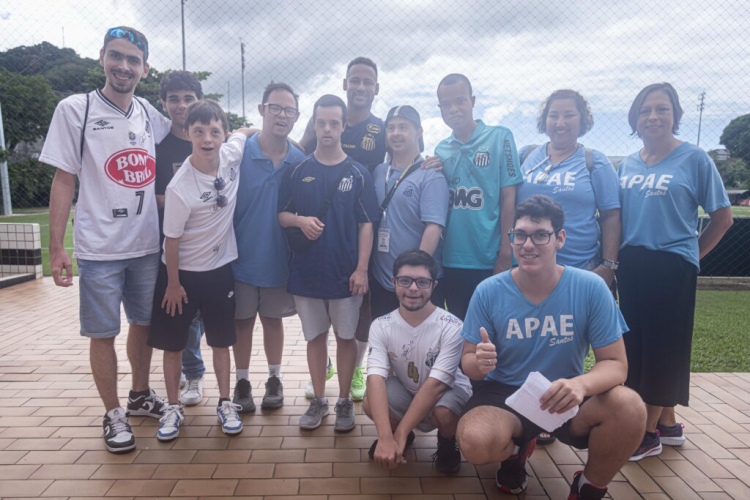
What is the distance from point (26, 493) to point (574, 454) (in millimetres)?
2710

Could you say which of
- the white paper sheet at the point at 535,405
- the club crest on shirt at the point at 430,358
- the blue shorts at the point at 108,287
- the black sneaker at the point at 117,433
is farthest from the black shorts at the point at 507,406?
the blue shorts at the point at 108,287

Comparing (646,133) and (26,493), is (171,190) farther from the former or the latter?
(646,133)

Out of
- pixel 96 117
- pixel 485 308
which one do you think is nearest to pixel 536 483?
pixel 485 308

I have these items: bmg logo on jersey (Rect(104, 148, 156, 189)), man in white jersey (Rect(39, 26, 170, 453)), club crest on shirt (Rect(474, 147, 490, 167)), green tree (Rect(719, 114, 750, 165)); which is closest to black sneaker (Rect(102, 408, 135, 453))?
man in white jersey (Rect(39, 26, 170, 453))

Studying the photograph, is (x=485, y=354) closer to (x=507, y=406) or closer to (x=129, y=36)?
(x=507, y=406)

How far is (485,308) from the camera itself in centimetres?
237

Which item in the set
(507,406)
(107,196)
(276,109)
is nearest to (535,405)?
(507,406)

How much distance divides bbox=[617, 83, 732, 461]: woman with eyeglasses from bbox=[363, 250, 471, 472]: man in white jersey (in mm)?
1001

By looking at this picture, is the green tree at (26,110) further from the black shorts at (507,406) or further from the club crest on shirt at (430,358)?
the black shorts at (507,406)

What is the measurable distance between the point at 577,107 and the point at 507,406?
1.66 m

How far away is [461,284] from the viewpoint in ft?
9.56

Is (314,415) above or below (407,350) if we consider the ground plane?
below

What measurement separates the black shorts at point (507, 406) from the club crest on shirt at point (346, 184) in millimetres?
1251

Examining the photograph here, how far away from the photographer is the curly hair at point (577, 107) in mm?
2766
